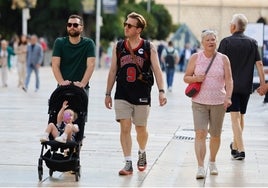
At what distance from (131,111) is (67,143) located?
41.2 inches

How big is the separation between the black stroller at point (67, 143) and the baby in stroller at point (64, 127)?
2.9 inches

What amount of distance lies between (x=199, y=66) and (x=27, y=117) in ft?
28.0

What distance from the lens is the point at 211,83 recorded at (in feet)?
37.4

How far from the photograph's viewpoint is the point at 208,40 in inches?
449

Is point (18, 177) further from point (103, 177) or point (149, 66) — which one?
point (149, 66)

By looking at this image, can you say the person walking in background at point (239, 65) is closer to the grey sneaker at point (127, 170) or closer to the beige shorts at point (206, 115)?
the beige shorts at point (206, 115)

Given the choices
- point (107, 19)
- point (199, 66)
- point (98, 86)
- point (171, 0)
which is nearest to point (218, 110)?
point (199, 66)

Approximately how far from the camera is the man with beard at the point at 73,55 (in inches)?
457

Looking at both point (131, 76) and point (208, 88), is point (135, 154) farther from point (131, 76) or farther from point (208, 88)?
point (208, 88)

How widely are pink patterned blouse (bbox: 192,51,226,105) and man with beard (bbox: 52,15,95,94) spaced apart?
1328 millimetres

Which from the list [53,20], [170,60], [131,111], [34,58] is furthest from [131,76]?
[53,20]

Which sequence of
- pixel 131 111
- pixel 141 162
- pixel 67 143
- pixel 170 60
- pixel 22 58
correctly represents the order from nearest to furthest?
1. pixel 67 143
2. pixel 131 111
3. pixel 141 162
4. pixel 22 58
5. pixel 170 60

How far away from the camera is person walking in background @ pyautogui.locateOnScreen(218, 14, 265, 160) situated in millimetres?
12914

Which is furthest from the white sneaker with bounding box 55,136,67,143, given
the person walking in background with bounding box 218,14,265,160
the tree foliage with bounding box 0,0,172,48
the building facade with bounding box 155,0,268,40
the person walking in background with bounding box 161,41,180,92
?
the building facade with bounding box 155,0,268,40
